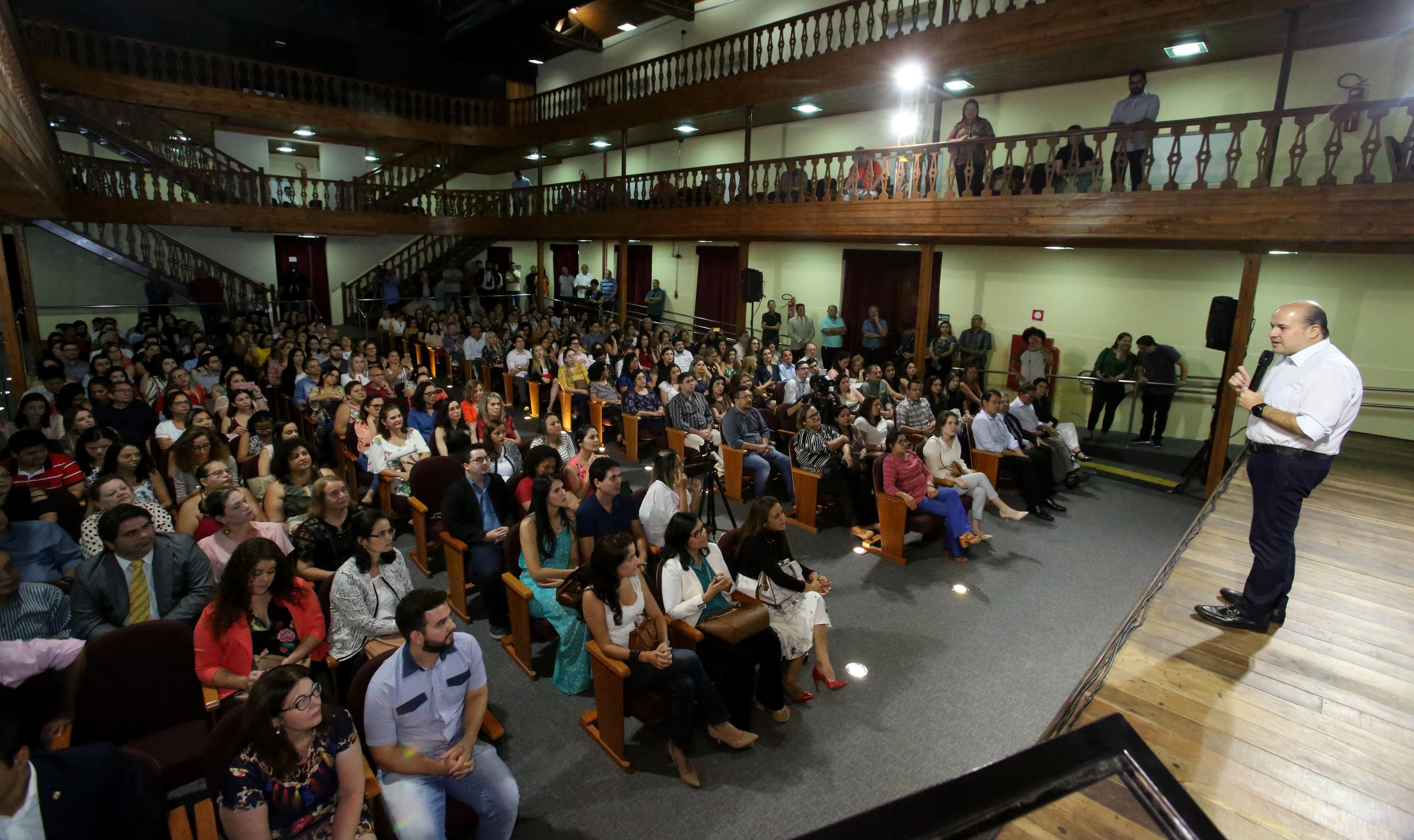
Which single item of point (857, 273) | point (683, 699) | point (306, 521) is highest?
point (857, 273)

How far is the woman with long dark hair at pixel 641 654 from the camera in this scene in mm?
3371

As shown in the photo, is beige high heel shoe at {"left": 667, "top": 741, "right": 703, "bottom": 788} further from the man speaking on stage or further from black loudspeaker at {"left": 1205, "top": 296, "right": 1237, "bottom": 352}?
black loudspeaker at {"left": 1205, "top": 296, "right": 1237, "bottom": 352}

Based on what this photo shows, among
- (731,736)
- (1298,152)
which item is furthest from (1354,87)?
(731,736)

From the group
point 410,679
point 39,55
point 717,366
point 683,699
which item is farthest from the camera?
point 39,55

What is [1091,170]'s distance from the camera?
7.93m

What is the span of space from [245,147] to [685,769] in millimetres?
18373

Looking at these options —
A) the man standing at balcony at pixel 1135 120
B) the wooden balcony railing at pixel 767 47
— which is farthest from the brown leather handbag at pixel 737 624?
the wooden balcony railing at pixel 767 47

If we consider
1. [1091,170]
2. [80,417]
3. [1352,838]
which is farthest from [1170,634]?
[80,417]

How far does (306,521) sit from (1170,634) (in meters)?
4.46

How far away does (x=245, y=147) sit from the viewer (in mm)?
16359

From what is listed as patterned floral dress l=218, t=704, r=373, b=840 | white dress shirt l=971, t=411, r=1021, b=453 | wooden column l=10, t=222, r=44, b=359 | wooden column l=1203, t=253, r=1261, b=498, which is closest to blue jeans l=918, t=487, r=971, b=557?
white dress shirt l=971, t=411, r=1021, b=453

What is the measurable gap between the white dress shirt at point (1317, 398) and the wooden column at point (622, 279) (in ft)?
40.7

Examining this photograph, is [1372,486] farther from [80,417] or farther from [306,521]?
[80,417]

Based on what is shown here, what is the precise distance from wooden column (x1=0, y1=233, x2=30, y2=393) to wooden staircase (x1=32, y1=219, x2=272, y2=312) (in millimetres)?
6005
